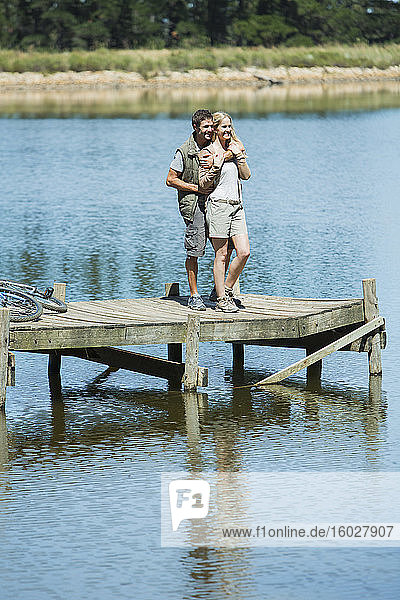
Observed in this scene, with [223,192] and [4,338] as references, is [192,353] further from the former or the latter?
[4,338]

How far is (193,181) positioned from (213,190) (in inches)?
7.6

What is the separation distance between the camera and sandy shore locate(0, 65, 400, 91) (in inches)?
2739

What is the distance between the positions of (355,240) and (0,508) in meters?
12.4

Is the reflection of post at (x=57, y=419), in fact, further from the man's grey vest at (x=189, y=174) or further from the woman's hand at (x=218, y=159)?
the woman's hand at (x=218, y=159)

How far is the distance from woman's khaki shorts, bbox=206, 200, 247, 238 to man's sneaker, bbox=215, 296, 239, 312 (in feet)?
1.89

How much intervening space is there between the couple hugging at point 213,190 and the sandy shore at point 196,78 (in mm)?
59480

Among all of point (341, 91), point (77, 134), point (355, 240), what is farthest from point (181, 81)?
point (355, 240)

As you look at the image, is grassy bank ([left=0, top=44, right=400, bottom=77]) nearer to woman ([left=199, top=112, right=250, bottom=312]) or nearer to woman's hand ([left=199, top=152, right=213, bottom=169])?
woman ([left=199, top=112, right=250, bottom=312])

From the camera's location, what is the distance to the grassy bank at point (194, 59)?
237 feet

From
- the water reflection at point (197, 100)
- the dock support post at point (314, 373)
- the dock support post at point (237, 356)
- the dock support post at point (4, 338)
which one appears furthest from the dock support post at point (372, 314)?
the water reflection at point (197, 100)

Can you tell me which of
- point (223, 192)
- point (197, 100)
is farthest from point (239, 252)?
point (197, 100)

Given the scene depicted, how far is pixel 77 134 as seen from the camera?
40.2 metres

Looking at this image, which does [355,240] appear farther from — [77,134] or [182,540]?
[77,134]

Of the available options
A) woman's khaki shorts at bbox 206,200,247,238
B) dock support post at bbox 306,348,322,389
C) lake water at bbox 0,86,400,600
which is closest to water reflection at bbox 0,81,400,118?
lake water at bbox 0,86,400,600
